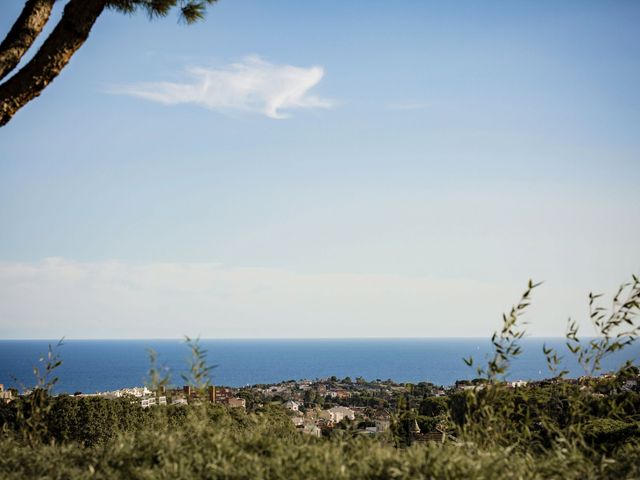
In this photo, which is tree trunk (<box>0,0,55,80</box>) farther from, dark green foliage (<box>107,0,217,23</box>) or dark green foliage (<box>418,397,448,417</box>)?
dark green foliage (<box>418,397,448,417</box>)

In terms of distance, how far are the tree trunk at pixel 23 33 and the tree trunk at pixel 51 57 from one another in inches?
4.4

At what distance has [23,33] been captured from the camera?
5.35m

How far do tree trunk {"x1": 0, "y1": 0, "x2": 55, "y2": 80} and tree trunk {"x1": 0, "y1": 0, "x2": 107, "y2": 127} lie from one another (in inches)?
4.4

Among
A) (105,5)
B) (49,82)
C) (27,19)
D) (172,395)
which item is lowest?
(172,395)

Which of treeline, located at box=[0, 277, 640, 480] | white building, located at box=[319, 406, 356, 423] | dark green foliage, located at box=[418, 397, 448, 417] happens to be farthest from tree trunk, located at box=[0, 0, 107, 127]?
dark green foliage, located at box=[418, 397, 448, 417]

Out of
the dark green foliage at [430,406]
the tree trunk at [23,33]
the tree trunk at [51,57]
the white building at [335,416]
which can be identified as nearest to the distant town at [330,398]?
the white building at [335,416]

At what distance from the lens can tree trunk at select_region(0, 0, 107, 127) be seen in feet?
16.9

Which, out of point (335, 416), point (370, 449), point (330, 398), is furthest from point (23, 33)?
point (330, 398)

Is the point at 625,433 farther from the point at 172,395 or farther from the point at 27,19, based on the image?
the point at 27,19

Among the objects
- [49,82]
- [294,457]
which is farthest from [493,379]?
[49,82]

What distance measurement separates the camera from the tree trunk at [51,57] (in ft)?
16.9

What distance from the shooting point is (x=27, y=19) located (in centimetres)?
539

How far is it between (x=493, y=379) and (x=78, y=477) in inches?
112

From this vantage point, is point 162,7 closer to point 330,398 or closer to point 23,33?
point 23,33
